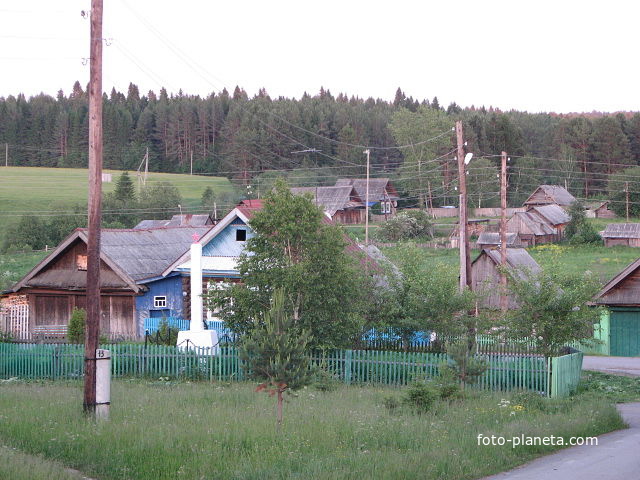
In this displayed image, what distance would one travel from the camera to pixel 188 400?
726 inches

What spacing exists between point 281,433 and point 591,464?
5140mm

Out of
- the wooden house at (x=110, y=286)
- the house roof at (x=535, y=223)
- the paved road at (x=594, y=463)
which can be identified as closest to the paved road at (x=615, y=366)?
the paved road at (x=594, y=463)

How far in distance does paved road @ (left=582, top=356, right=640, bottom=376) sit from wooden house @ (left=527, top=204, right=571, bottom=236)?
51046 millimetres

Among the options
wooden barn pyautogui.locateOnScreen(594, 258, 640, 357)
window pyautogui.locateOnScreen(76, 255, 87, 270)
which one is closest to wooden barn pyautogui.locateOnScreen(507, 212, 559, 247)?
wooden barn pyautogui.locateOnScreen(594, 258, 640, 357)

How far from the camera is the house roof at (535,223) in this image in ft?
270

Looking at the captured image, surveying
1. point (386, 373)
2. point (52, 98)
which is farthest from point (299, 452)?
point (52, 98)

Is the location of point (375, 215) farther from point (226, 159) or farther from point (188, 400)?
point (188, 400)

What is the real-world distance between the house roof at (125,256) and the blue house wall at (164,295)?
651 mm

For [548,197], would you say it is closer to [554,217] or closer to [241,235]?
[554,217]

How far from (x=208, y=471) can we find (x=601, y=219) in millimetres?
89948

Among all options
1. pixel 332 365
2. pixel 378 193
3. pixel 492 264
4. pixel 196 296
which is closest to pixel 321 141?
pixel 378 193

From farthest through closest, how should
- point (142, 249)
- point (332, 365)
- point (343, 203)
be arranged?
Answer: point (343, 203), point (142, 249), point (332, 365)

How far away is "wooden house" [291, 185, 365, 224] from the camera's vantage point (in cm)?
9506

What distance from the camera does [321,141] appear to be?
130375 millimetres
